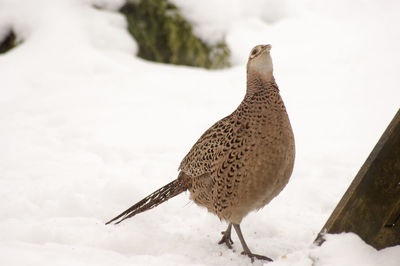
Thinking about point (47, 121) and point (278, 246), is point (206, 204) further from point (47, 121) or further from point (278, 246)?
point (47, 121)

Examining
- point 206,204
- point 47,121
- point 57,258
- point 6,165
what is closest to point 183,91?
point 47,121

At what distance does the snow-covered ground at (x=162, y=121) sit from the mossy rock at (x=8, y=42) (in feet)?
0.36

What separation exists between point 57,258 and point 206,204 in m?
1.05

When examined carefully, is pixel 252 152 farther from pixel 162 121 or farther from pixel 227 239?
pixel 162 121

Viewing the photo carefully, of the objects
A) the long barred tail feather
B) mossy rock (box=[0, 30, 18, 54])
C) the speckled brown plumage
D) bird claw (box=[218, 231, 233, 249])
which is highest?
the speckled brown plumage

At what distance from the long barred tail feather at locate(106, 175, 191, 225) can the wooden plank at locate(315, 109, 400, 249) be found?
46.4 inches

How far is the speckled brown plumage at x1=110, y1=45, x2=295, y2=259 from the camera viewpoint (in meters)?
2.58

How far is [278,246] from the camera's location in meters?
2.96

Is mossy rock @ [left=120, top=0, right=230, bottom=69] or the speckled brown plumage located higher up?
Result: the speckled brown plumage

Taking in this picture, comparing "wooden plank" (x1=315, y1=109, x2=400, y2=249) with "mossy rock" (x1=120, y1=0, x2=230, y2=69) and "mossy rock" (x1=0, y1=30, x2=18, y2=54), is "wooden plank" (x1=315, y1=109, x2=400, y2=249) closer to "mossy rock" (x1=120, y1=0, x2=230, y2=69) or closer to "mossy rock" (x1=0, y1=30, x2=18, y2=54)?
Answer: "mossy rock" (x1=120, y1=0, x2=230, y2=69)

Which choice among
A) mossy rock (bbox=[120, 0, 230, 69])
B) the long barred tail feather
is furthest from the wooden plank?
mossy rock (bbox=[120, 0, 230, 69])

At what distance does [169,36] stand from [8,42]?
8.41 ft

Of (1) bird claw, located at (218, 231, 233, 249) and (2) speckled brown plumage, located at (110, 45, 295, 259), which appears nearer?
(2) speckled brown plumage, located at (110, 45, 295, 259)

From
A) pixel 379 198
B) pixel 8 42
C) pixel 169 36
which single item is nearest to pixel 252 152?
pixel 379 198
